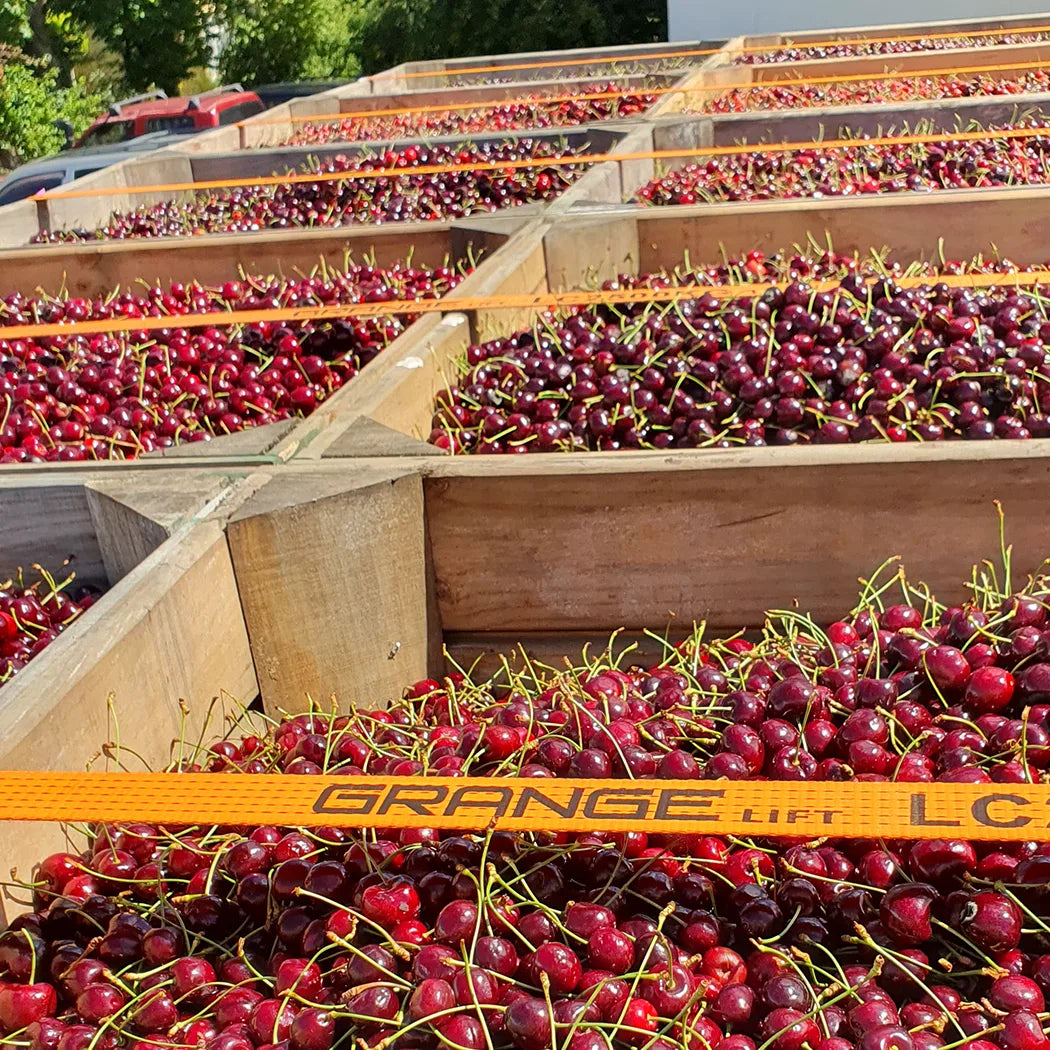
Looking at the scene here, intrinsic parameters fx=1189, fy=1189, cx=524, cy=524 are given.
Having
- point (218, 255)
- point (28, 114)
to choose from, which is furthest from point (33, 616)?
point (28, 114)

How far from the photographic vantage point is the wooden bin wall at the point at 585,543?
195 centimetres

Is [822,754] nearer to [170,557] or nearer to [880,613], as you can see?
[880,613]

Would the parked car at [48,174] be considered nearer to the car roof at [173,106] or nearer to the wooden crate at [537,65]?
the wooden crate at [537,65]

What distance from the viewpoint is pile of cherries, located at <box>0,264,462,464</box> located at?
298 centimetres

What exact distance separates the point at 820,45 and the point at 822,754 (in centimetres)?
913

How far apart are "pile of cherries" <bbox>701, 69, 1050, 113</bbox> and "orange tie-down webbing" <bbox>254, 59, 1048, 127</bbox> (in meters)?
0.04

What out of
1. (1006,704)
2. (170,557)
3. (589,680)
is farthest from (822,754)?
(170,557)

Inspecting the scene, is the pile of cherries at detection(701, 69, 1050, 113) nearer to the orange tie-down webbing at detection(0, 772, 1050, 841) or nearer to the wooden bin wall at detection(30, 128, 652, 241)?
the wooden bin wall at detection(30, 128, 652, 241)

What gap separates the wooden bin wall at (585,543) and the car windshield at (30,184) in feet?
24.2

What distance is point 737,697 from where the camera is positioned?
1.55m

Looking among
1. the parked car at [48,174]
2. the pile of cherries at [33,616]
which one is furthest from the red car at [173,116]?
the pile of cherries at [33,616]

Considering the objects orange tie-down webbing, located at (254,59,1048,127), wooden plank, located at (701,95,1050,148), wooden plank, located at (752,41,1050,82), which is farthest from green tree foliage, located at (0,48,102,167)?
wooden plank, located at (701,95,1050,148)

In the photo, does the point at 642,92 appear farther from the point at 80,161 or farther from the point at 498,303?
the point at 498,303

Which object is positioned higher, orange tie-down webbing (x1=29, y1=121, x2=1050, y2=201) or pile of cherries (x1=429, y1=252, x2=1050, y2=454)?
orange tie-down webbing (x1=29, y1=121, x2=1050, y2=201)
